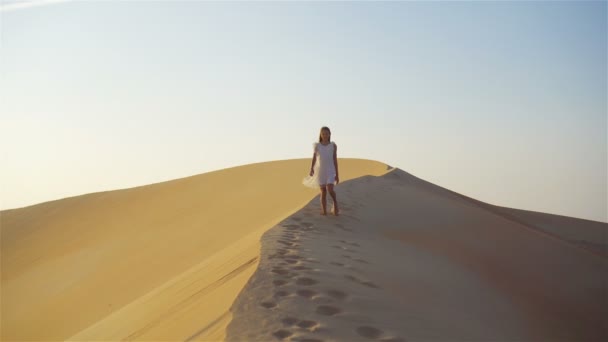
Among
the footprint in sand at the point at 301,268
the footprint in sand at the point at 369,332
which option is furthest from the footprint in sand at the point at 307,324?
the footprint in sand at the point at 301,268

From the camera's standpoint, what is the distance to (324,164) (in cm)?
873

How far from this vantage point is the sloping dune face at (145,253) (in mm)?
5457

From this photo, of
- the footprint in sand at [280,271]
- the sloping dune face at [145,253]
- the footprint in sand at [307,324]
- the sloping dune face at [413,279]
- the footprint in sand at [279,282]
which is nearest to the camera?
the footprint in sand at [307,324]

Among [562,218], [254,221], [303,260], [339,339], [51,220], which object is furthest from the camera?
[562,218]

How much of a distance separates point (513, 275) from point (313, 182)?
352 cm

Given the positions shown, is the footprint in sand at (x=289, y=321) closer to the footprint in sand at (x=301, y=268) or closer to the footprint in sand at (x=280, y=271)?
the footprint in sand at (x=280, y=271)

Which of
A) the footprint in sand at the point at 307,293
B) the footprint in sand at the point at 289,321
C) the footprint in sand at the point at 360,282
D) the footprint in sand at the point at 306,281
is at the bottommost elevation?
the footprint in sand at the point at 360,282

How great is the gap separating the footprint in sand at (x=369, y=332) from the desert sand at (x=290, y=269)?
2cm

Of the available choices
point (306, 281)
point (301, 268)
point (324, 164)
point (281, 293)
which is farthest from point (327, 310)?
point (324, 164)

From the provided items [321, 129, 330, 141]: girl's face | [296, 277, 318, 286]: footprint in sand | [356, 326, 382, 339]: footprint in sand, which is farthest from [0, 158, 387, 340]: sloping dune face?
[321, 129, 330, 141]: girl's face

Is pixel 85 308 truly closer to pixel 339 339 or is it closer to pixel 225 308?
pixel 225 308

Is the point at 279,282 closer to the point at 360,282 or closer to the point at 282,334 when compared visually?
the point at 360,282

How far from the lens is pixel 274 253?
6.02m

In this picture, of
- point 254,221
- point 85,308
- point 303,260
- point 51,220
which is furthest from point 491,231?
point 51,220
